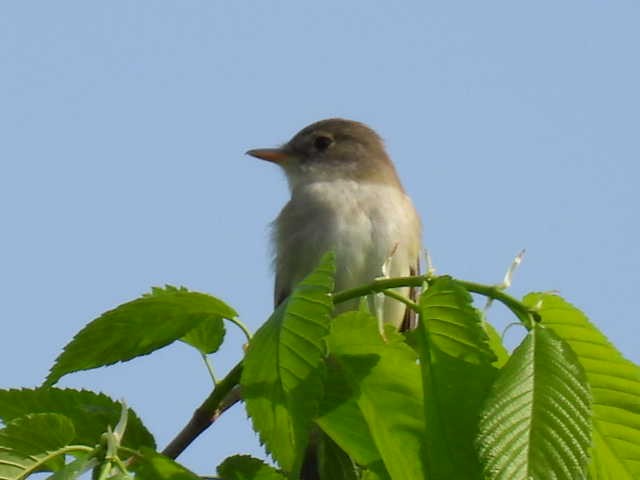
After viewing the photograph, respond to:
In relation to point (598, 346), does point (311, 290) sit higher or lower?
higher

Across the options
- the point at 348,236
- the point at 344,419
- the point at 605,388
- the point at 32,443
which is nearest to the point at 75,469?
the point at 32,443

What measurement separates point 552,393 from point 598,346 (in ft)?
0.71

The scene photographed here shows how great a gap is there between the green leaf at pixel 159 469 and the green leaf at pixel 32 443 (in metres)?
0.15

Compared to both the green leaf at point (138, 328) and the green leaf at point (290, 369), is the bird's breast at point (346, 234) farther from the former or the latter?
the green leaf at point (290, 369)

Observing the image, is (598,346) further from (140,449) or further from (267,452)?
(140,449)

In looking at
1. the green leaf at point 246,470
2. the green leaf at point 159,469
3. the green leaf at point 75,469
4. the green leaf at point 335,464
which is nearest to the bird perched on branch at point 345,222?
the green leaf at point 335,464

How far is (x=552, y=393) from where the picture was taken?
222 cm

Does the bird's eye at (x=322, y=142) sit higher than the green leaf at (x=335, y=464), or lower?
higher

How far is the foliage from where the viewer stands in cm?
221

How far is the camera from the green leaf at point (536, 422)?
2162 mm

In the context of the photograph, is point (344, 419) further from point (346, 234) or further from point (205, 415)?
point (346, 234)

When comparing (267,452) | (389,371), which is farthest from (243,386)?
(389,371)

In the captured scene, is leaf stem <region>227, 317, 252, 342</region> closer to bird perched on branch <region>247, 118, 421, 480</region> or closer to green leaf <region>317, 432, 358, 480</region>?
green leaf <region>317, 432, 358, 480</region>

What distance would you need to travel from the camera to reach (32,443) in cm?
239
